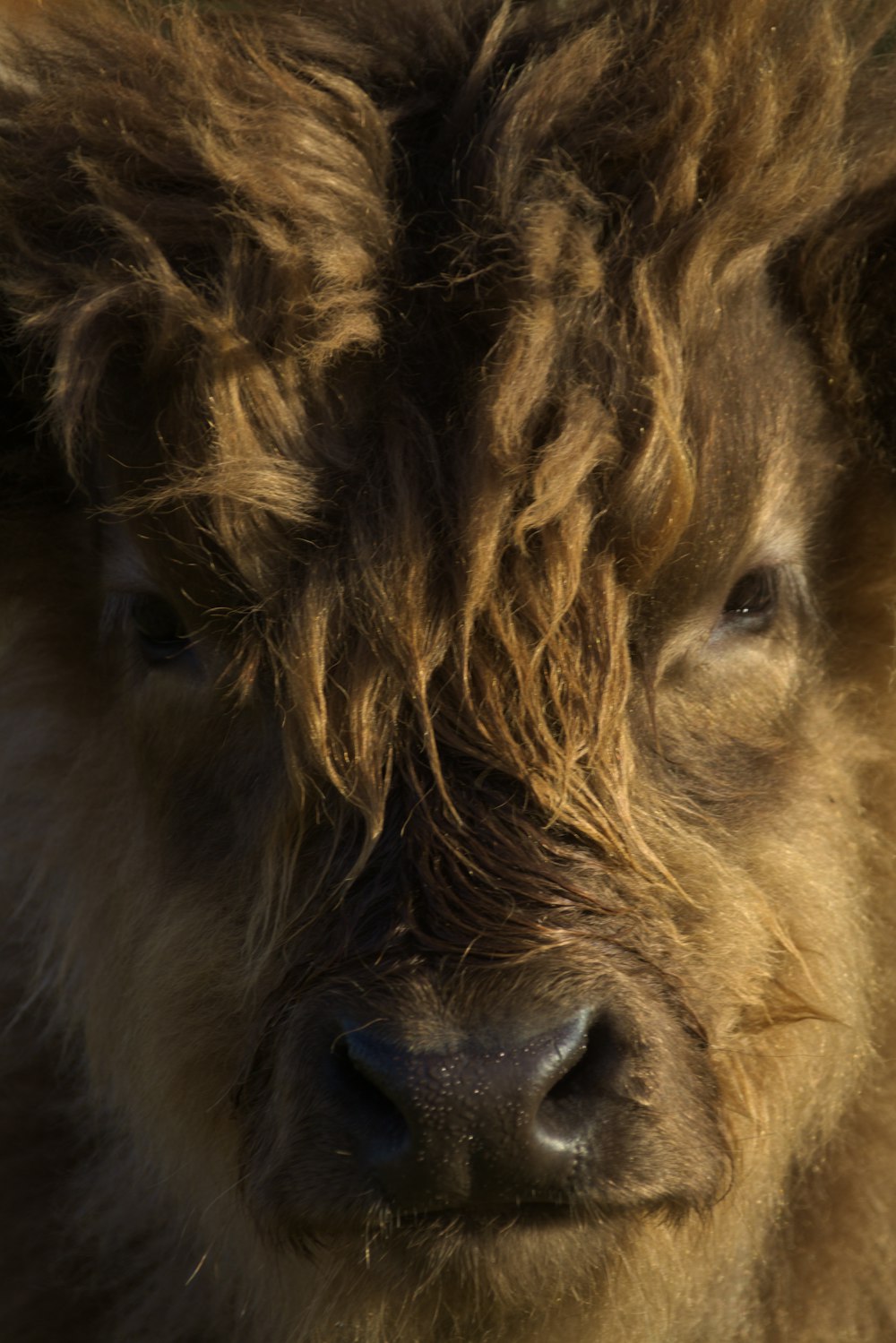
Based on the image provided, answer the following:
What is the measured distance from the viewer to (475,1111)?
1.97m

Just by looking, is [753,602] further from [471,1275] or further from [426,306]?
[471,1275]

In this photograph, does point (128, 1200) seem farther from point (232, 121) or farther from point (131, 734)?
point (232, 121)

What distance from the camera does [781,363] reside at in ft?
8.70

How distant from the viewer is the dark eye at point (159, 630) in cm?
275

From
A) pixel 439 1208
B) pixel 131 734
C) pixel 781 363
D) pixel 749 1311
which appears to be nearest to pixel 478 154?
pixel 781 363

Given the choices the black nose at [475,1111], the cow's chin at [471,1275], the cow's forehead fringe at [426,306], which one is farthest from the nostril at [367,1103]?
the cow's forehead fringe at [426,306]

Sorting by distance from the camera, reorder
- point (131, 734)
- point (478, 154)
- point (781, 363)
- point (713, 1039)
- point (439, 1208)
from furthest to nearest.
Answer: point (131, 734), point (781, 363), point (478, 154), point (713, 1039), point (439, 1208)

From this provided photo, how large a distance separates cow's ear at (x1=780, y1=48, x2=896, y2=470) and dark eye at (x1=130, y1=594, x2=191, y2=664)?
3.59 ft

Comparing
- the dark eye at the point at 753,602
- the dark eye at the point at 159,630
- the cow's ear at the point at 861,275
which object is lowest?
the dark eye at the point at 159,630

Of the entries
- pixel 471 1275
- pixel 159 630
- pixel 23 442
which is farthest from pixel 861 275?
pixel 471 1275

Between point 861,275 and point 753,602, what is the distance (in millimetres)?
535

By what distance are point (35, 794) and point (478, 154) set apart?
1470 mm

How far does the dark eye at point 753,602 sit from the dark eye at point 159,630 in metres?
0.85

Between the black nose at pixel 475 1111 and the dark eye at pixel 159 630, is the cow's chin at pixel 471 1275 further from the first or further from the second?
the dark eye at pixel 159 630
